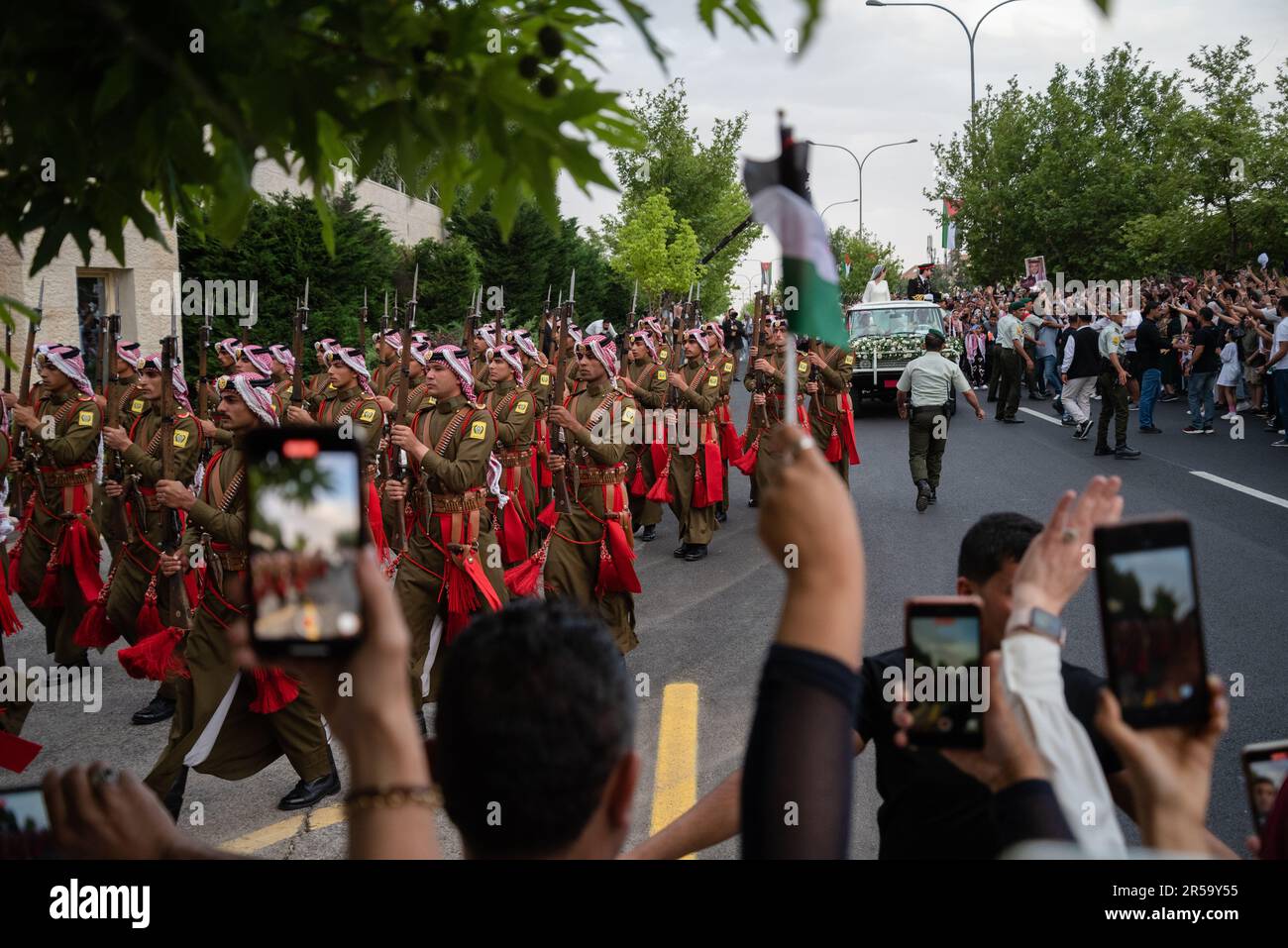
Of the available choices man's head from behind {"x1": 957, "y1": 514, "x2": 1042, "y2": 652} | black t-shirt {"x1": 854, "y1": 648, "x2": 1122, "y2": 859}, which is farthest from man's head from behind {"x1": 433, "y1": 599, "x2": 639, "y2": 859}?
man's head from behind {"x1": 957, "y1": 514, "x2": 1042, "y2": 652}

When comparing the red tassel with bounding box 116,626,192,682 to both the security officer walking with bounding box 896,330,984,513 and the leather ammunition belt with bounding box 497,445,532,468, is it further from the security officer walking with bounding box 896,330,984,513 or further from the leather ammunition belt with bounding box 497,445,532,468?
the security officer walking with bounding box 896,330,984,513

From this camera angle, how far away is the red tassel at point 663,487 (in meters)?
11.5

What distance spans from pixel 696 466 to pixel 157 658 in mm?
6504

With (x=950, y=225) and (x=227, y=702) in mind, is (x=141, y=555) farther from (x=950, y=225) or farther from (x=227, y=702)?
(x=950, y=225)

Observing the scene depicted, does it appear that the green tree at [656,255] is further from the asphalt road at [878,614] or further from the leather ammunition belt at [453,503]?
the leather ammunition belt at [453,503]

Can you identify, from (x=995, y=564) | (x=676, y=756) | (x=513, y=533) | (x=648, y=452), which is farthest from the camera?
(x=648, y=452)

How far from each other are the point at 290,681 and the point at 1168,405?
20.6 m

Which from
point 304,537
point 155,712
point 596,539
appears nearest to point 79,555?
point 155,712

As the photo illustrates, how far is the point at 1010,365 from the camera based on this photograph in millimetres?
20891

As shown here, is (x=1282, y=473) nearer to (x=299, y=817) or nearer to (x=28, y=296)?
(x=299, y=817)

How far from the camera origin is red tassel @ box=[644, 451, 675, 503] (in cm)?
1147

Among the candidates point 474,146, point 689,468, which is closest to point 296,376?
point 689,468

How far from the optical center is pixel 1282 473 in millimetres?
13680

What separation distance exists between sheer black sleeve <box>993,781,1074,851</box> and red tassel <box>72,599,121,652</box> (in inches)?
260
